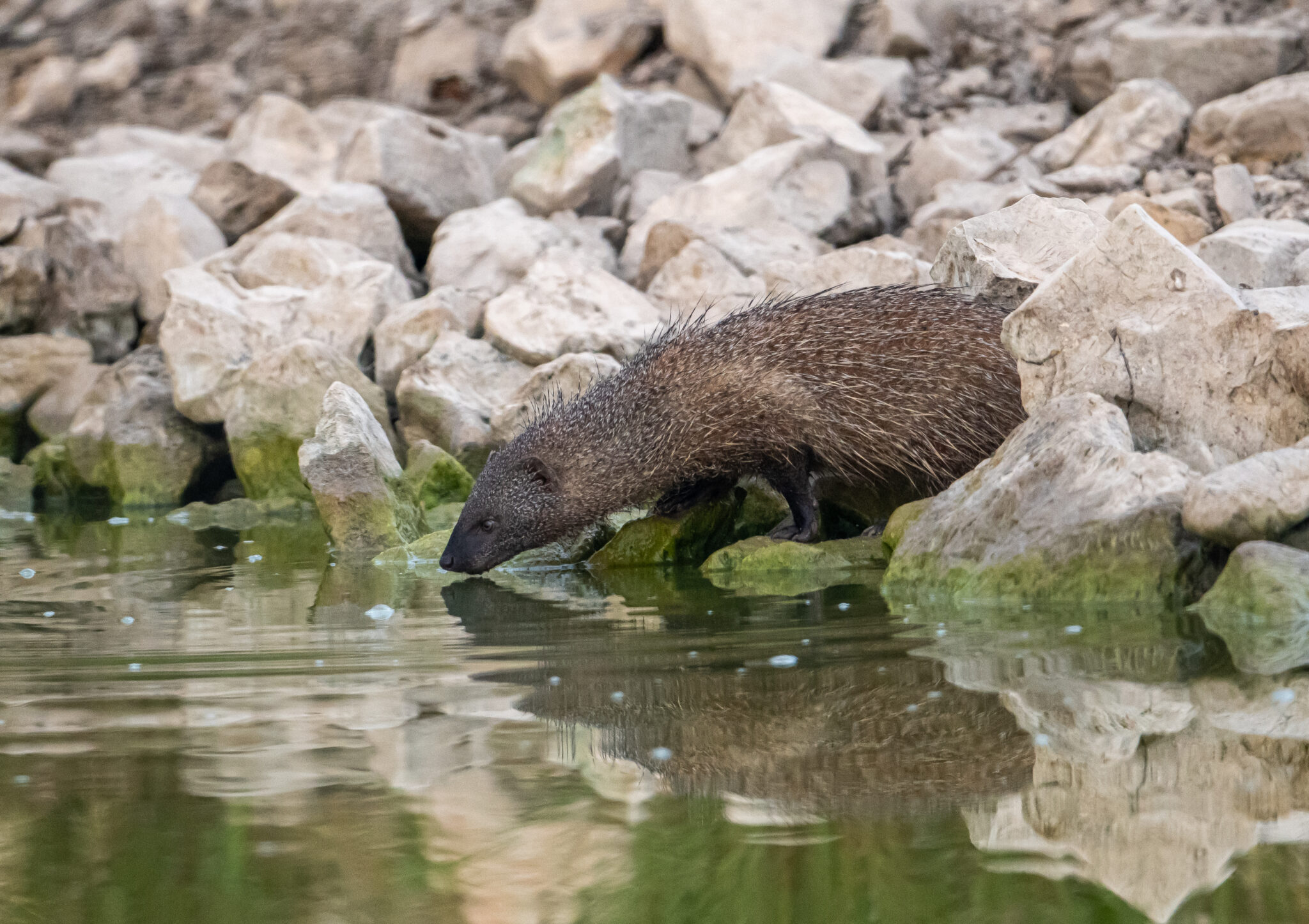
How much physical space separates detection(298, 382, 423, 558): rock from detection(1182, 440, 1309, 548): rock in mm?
4827

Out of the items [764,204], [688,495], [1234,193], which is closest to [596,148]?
[764,204]

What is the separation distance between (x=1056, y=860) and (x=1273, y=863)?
394 mm

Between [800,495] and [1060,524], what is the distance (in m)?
2.06

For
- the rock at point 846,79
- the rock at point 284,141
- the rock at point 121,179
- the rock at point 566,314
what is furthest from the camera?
the rock at point 284,141

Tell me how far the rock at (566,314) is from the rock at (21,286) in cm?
497

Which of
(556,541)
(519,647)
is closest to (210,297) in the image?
(556,541)

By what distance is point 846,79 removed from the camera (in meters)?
15.2

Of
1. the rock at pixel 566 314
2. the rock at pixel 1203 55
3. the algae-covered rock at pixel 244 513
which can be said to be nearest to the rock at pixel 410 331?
the rock at pixel 566 314

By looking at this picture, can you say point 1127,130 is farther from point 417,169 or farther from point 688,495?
point 688,495

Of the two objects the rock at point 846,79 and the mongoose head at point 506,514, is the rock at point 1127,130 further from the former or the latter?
the mongoose head at point 506,514

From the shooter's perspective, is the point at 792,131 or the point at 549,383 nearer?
the point at 549,383

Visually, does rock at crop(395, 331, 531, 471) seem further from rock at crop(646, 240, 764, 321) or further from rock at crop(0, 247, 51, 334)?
rock at crop(0, 247, 51, 334)

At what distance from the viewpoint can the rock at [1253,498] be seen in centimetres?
505

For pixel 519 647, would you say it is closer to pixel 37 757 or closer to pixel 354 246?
pixel 37 757
